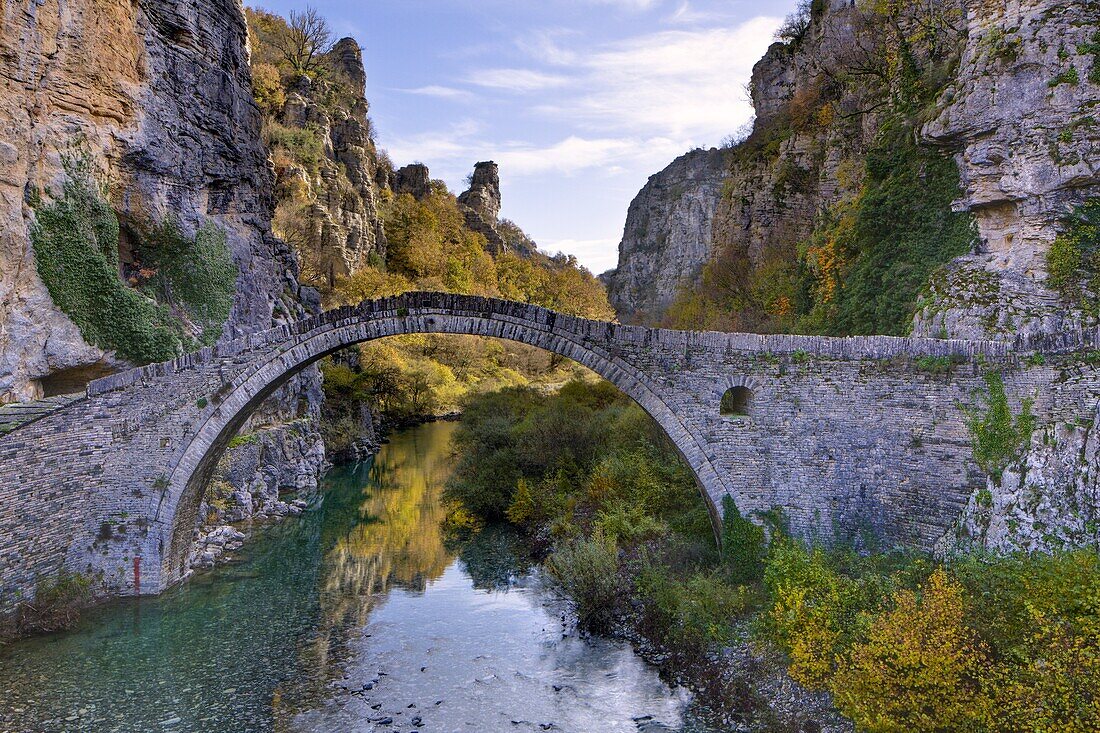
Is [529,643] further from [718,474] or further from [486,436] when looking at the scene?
[486,436]

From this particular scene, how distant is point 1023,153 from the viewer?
1415 cm

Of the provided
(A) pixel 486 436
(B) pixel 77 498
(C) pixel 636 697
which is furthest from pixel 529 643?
(A) pixel 486 436

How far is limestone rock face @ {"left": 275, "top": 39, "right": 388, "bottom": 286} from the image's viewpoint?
3612cm

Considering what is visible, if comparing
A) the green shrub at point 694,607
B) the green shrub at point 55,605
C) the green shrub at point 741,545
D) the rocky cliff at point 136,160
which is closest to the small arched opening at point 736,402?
the green shrub at point 741,545

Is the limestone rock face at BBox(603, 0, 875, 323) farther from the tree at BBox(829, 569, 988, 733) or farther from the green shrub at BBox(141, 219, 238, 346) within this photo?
the tree at BBox(829, 569, 988, 733)

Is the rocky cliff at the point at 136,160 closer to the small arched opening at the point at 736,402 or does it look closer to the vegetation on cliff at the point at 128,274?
the vegetation on cliff at the point at 128,274

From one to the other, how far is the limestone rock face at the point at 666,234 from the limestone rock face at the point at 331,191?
21.4 m

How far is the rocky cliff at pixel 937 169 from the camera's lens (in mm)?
13875

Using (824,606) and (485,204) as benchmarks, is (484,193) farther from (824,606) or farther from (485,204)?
(824,606)

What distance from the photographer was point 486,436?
2039 centimetres

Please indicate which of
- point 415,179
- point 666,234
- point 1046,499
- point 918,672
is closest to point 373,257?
point 415,179

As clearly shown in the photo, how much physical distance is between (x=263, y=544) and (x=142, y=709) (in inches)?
295

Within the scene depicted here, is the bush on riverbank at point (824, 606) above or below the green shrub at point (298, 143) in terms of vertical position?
below

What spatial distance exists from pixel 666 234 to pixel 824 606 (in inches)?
2121
